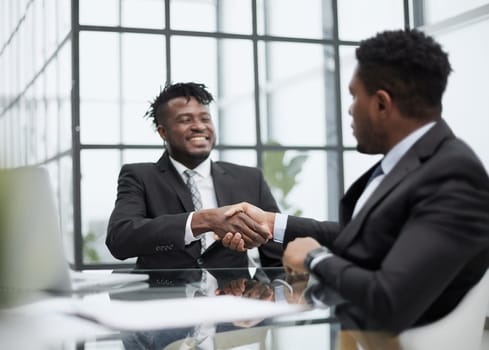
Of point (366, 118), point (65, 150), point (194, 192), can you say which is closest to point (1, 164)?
point (366, 118)

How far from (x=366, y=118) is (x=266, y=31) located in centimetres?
472

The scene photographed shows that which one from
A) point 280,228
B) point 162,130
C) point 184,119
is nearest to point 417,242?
point 280,228

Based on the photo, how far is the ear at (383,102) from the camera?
1501 mm

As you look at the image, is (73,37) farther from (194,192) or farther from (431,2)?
(431,2)

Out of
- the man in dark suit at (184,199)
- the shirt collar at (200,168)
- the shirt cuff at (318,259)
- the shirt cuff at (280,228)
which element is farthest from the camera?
the shirt collar at (200,168)

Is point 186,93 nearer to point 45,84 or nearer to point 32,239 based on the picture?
point 32,239

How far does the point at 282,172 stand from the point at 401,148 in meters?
4.68

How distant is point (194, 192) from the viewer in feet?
10.9

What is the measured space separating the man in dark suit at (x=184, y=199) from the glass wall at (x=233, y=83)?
1.90m

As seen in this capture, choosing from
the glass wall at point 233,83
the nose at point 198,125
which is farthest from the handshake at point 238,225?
the glass wall at point 233,83

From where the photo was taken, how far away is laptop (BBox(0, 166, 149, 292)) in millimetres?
1128

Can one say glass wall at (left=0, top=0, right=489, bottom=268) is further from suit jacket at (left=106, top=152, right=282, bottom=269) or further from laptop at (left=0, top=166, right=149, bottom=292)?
laptop at (left=0, top=166, right=149, bottom=292)

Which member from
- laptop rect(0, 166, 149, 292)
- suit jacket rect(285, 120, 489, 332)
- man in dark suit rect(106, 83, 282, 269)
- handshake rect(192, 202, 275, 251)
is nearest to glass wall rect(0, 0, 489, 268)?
man in dark suit rect(106, 83, 282, 269)

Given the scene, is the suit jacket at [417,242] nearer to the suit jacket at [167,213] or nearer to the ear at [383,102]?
the ear at [383,102]
